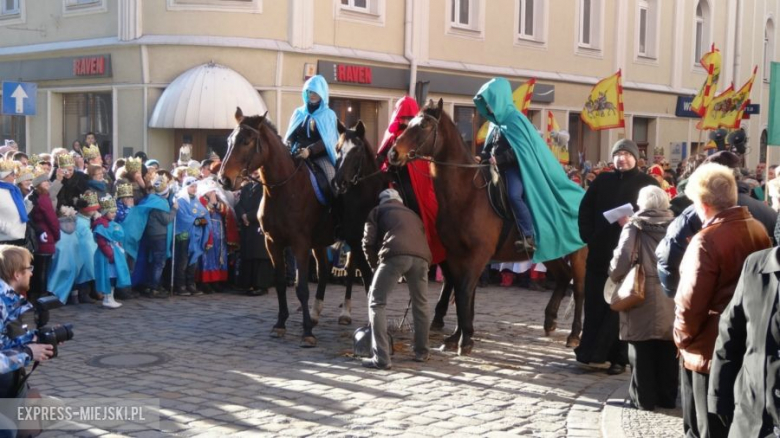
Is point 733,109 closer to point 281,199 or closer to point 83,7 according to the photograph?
point 281,199

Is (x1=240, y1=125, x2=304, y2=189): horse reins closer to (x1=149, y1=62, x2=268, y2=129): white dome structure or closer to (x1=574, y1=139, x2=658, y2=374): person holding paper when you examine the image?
(x1=574, y1=139, x2=658, y2=374): person holding paper

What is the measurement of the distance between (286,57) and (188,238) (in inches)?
303

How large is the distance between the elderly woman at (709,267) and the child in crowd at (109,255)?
27.4 feet

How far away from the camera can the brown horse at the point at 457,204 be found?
8.95m

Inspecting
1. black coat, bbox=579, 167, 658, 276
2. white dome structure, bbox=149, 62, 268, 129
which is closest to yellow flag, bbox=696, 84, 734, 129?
white dome structure, bbox=149, 62, 268, 129

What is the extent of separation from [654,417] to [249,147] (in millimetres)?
4784

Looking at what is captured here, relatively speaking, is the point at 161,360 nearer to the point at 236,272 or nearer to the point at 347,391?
the point at 347,391

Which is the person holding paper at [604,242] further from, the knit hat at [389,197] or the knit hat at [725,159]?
the knit hat at [389,197]

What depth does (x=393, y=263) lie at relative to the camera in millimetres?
8383

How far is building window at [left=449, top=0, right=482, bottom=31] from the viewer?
77.6 ft

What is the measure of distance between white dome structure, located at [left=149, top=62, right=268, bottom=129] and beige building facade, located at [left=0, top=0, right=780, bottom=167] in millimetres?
41

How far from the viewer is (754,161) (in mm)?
36250

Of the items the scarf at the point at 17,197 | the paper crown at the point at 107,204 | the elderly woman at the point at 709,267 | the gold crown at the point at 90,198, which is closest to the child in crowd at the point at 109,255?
the paper crown at the point at 107,204

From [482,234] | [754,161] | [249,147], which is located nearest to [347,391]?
[482,234]
